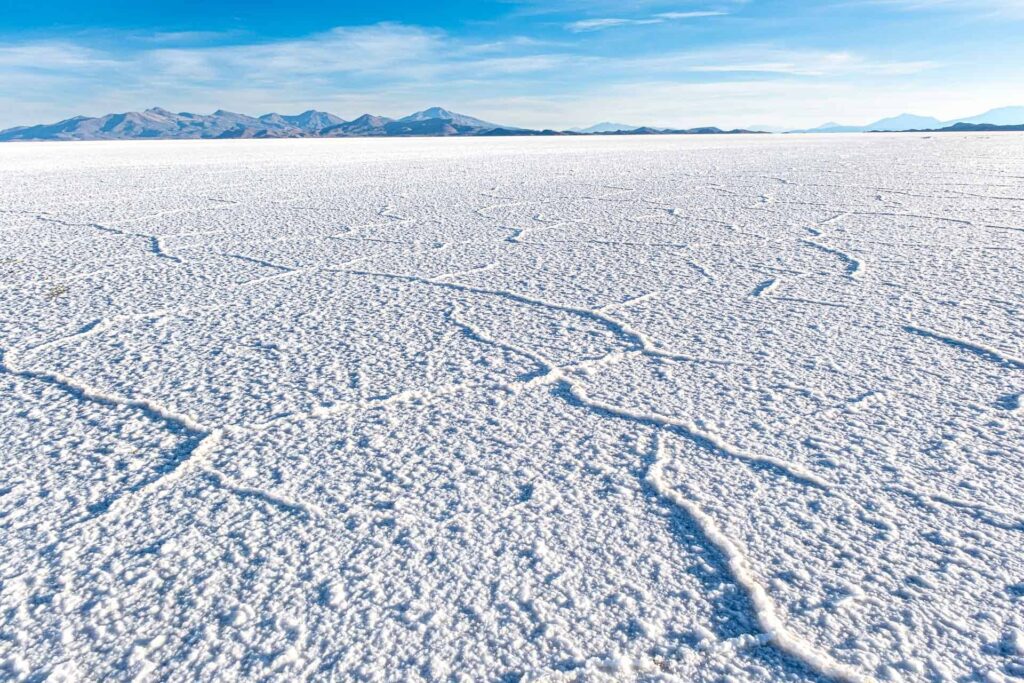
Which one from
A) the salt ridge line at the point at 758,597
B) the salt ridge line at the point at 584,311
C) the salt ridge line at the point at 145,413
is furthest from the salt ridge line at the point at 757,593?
the salt ridge line at the point at 145,413

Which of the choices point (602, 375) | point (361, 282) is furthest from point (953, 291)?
point (361, 282)

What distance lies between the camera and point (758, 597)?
1034 mm

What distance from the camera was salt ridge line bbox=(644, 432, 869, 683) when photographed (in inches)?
36.0

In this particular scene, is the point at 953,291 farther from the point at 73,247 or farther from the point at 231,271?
the point at 73,247

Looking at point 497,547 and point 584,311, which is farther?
point 584,311

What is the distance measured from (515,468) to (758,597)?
50cm

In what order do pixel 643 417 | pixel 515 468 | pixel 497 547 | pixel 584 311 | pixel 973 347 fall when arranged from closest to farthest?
pixel 497 547
pixel 515 468
pixel 643 417
pixel 973 347
pixel 584 311

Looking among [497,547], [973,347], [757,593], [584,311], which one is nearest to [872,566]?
[757,593]

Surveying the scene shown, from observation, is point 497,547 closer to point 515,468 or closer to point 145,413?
point 515,468

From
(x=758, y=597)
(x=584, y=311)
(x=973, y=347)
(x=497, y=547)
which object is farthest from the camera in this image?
(x=584, y=311)

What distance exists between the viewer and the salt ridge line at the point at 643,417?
4.47 feet

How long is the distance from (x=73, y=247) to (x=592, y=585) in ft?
11.1

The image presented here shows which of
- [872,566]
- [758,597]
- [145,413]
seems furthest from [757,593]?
[145,413]

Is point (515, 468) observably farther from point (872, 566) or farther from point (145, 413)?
point (145, 413)
